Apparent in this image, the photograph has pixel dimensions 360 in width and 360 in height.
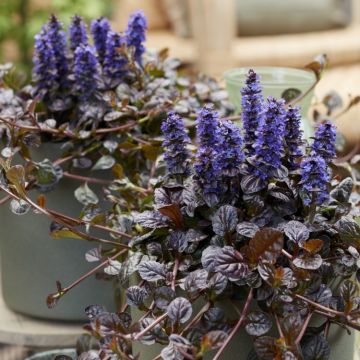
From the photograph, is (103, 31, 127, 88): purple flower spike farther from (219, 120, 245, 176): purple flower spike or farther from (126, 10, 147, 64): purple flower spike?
(219, 120, 245, 176): purple flower spike

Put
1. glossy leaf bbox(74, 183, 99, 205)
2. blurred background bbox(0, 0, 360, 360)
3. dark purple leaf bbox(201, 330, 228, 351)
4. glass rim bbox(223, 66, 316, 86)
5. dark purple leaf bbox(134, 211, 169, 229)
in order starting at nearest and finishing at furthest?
dark purple leaf bbox(201, 330, 228, 351), dark purple leaf bbox(134, 211, 169, 229), glossy leaf bbox(74, 183, 99, 205), glass rim bbox(223, 66, 316, 86), blurred background bbox(0, 0, 360, 360)

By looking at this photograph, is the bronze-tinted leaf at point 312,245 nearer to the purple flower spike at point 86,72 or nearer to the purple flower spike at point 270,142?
the purple flower spike at point 270,142

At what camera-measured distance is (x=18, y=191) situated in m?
0.71

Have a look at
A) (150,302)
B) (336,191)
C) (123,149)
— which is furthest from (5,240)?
(336,191)

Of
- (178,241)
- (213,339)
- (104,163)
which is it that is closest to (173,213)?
(178,241)

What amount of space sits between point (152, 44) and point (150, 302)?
2.58 metres

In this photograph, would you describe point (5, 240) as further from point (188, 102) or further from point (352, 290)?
point (352, 290)

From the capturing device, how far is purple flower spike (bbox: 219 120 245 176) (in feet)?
2.02

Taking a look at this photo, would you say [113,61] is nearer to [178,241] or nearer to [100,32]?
[100,32]

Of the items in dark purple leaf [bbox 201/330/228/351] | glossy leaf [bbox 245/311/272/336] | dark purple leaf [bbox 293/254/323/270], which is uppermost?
dark purple leaf [bbox 293/254/323/270]

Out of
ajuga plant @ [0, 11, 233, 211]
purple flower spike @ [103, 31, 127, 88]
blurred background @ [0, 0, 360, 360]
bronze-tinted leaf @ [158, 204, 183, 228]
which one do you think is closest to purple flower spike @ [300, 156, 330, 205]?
bronze-tinted leaf @ [158, 204, 183, 228]

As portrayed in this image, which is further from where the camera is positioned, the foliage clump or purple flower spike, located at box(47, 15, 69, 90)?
purple flower spike, located at box(47, 15, 69, 90)

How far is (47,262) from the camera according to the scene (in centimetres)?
91

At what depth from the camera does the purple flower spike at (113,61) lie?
914 millimetres
